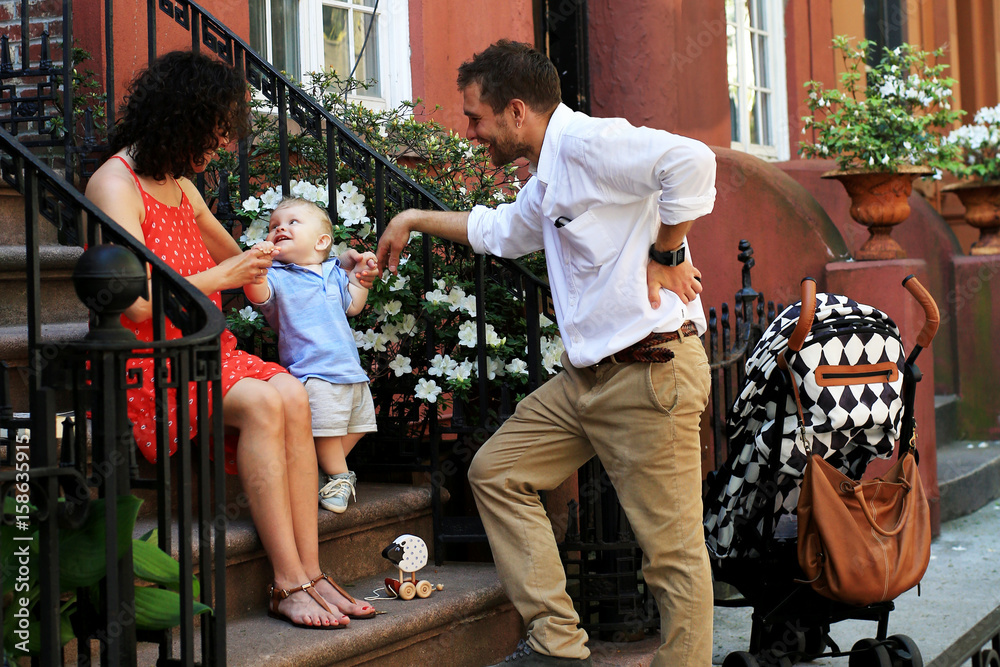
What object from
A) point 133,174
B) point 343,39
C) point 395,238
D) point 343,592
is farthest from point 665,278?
point 343,39

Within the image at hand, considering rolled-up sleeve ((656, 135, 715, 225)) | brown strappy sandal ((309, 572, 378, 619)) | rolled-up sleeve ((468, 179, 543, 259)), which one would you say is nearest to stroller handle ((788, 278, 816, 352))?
rolled-up sleeve ((656, 135, 715, 225))

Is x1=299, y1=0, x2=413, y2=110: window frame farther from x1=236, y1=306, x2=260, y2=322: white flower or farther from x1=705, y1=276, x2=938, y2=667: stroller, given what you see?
x1=705, y1=276, x2=938, y2=667: stroller

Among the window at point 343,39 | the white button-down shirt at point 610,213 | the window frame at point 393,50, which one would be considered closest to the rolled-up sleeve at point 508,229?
the white button-down shirt at point 610,213

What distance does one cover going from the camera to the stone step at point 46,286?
373 cm

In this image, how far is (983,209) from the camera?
8.69m

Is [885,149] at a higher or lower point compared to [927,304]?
higher

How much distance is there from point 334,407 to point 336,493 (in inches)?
11.8

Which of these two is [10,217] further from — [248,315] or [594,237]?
[594,237]

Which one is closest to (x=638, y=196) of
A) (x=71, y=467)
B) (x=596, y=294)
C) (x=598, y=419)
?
(x=596, y=294)

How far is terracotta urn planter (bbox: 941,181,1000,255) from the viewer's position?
8492 mm

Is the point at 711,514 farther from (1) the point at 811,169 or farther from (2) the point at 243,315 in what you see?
(1) the point at 811,169

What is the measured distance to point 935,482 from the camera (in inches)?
246

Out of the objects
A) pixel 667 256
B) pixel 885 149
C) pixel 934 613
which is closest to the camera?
pixel 667 256

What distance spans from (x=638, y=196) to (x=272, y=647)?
64.4 inches
